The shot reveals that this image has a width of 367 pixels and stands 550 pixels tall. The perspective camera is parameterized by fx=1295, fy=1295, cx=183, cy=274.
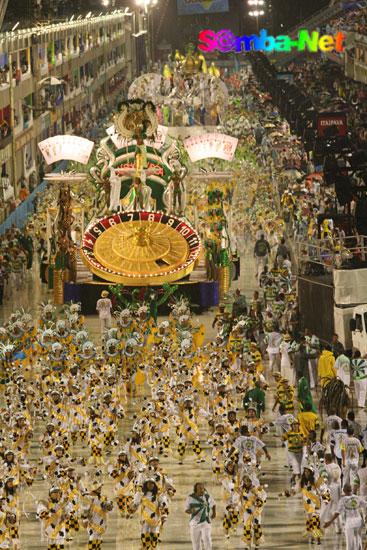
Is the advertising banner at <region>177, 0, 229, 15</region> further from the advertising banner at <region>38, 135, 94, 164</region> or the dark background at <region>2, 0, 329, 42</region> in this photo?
the advertising banner at <region>38, 135, 94, 164</region>

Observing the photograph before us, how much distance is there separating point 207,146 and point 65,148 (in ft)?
16.8

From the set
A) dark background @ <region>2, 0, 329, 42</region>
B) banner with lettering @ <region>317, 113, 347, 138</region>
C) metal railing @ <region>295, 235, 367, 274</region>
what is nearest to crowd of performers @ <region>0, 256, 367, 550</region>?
metal railing @ <region>295, 235, 367, 274</region>

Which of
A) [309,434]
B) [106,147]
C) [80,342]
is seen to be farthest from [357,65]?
[309,434]

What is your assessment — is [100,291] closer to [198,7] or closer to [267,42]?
[267,42]

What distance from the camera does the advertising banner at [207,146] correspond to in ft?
150

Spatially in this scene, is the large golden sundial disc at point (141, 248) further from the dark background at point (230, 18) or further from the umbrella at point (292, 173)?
the dark background at point (230, 18)

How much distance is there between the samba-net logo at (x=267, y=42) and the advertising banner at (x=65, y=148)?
64.7m

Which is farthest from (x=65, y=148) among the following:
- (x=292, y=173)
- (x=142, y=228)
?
(x=292, y=173)

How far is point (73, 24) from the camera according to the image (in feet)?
294

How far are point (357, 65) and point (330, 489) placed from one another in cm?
7648

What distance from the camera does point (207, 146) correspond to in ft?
150

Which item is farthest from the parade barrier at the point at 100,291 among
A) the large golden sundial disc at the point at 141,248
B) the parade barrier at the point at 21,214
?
the parade barrier at the point at 21,214

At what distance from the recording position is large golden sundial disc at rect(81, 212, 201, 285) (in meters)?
37.4

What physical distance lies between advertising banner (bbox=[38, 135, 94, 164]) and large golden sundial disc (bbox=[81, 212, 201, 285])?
5538mm
